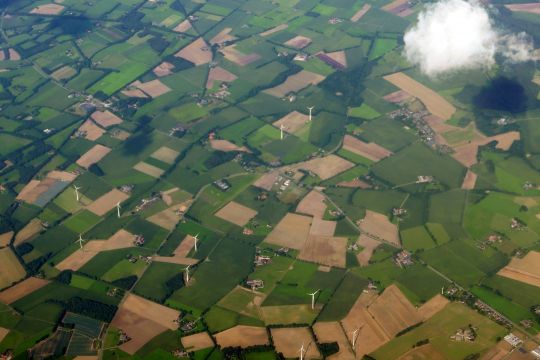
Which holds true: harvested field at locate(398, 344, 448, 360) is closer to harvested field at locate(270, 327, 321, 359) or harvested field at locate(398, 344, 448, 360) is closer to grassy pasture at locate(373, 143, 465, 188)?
harvested field at locate(270, 327, 321, 359)

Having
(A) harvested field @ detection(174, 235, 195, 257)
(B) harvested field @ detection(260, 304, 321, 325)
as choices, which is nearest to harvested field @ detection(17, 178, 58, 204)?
(A) harvested field @ detection(174, 235, 195, 257)

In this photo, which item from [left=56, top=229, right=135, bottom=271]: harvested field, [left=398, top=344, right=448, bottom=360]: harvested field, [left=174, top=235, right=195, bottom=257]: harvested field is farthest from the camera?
[left=174, top=235, right=195, bottom=257]: harvested field

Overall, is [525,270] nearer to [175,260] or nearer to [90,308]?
[175,260]

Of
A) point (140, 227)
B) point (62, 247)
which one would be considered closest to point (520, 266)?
point (140, 227)

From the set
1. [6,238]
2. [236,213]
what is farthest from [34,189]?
[236,213]

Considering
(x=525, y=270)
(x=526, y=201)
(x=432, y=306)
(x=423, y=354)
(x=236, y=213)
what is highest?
(x=525, y=270)

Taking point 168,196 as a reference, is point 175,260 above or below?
above

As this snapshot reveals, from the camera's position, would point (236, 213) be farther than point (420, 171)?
No

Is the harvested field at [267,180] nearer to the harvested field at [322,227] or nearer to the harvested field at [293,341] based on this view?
the harvested field at [322,227]
